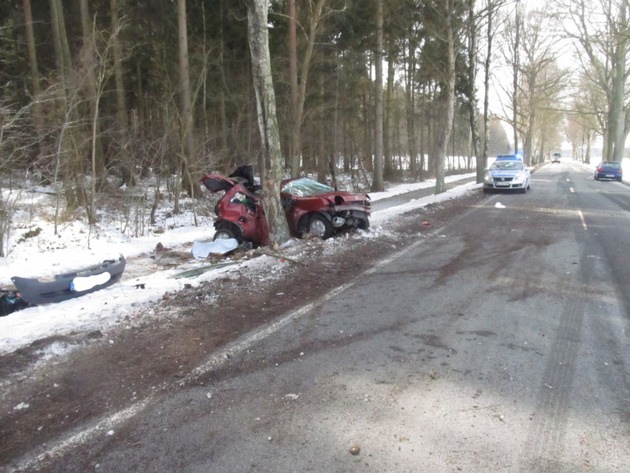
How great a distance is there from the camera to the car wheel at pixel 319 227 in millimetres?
10117

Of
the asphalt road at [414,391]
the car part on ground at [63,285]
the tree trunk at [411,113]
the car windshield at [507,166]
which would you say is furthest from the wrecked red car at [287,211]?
the tree trunk at [411,113]

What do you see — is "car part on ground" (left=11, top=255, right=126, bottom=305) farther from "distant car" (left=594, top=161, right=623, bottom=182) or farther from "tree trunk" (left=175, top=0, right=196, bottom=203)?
"distant car" (left=594, top=161, right=623, bottom=182)

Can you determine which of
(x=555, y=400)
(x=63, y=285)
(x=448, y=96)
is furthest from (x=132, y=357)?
(x=448, y=96)

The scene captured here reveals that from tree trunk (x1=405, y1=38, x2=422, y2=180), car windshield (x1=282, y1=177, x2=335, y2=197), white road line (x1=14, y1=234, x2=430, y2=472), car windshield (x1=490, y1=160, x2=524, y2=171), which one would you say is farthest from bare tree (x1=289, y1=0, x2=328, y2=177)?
tree trunk (x1=405, y1=38, x2=422, y2=180)

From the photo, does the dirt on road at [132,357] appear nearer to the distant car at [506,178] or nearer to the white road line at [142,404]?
the white road line at [142,404]

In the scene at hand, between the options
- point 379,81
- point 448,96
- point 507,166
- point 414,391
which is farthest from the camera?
point 379,81

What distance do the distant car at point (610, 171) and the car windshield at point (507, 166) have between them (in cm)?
1495

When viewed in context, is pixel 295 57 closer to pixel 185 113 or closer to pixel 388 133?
pixel 185 113

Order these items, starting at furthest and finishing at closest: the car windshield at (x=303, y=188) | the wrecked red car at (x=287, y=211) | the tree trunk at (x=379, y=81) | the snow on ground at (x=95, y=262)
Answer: the tree trunk at (x=379, y=81) < the car windshield at (x=303, y=188) < the wrecked red car at (x=287, y=211) < the snow on ground at (x=95, y=262)

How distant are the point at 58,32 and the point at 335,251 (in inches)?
551

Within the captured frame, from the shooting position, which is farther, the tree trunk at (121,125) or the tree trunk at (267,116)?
the tree trunk at (121,125)

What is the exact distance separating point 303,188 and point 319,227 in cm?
115

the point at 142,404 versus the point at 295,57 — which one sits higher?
the point at 295,57

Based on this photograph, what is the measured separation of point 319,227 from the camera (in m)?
10.2
